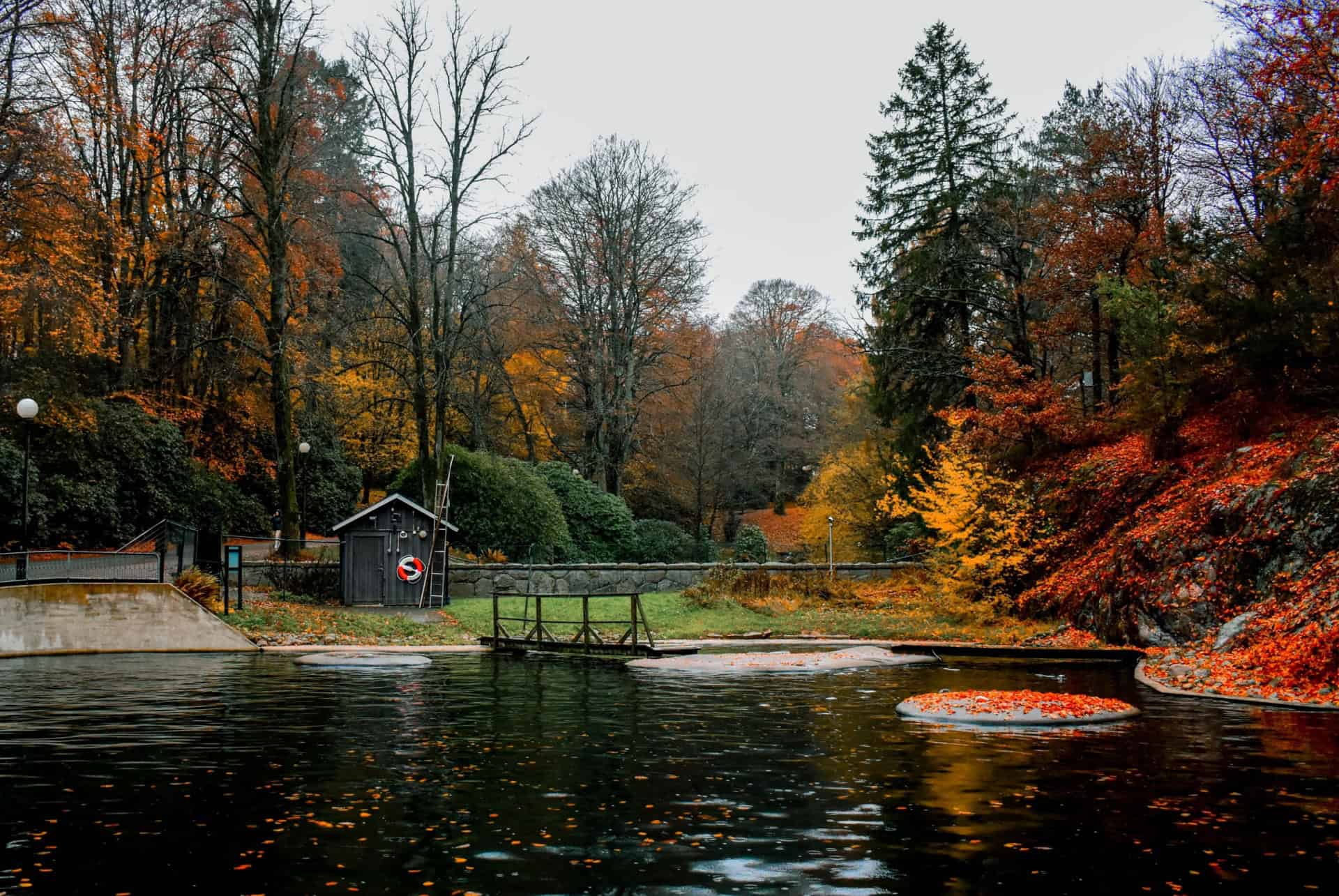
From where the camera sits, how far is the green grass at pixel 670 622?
72.0 ft

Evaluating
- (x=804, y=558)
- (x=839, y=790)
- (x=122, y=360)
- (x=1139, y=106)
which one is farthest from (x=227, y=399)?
(x=839, y=790)

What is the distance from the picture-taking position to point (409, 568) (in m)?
Result: 27.8

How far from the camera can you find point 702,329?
5475 centimetres

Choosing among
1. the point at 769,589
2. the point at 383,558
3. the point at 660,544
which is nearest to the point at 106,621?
the point at 383,558

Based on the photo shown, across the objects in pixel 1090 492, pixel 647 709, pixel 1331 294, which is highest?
pixel 1331 294

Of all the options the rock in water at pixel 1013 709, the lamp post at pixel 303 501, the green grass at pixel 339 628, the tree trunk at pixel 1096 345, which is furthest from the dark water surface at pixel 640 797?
the tree trunk at pixel 1096 345

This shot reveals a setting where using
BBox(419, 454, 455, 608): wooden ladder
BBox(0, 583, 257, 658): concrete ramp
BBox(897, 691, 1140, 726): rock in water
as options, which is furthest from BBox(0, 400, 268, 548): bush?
BBox(897, 691, 1140, 726): rock in water

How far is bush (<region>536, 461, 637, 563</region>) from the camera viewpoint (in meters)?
35.2

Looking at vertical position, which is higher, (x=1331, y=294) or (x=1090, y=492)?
(x=1331, y=294)

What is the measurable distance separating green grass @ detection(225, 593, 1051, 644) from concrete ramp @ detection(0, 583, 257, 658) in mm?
1351

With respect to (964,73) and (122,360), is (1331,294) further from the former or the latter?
(122,360)

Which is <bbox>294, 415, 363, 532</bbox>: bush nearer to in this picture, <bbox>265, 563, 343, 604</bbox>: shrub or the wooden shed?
<bbox>265, 563, 343, 604</bbox>: shrub

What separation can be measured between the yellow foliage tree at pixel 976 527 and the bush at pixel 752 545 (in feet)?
52.9

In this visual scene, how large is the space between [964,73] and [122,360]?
1086 inches
